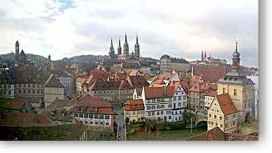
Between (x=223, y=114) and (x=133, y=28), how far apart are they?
40 cm

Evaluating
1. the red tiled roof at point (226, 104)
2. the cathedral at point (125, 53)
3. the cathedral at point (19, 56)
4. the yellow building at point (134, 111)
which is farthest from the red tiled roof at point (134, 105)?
the cathedral at point (19, 56)

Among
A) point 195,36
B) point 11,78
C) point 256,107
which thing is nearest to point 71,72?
point 11,78

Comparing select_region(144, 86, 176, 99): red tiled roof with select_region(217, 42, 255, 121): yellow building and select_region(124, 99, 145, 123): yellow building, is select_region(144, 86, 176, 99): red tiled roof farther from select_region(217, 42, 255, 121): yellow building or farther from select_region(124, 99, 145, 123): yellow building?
select_region(217, 42, 255, 121): yellow building

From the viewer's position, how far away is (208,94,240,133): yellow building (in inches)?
64.1

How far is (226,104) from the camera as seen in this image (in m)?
1.63

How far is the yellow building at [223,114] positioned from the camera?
5.34 ft

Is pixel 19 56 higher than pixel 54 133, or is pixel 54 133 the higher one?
pixel 19 56

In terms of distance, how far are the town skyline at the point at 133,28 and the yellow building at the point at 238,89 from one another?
4 cm

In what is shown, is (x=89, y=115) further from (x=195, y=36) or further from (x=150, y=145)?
(x=195, y=36)

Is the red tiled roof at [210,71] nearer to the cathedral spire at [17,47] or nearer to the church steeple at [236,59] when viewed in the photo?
the church steeple at [236,59]

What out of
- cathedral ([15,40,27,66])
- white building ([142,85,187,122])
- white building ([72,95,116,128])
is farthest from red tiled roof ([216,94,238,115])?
A: cathedral ([15,40,27,66])

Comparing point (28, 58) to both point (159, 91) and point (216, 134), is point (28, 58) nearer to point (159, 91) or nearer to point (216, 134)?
point (159, 91)

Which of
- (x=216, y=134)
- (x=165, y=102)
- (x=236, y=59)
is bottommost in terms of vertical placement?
(x=216, y=134)

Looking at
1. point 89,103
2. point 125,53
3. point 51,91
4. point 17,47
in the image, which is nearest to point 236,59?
point 125,53
